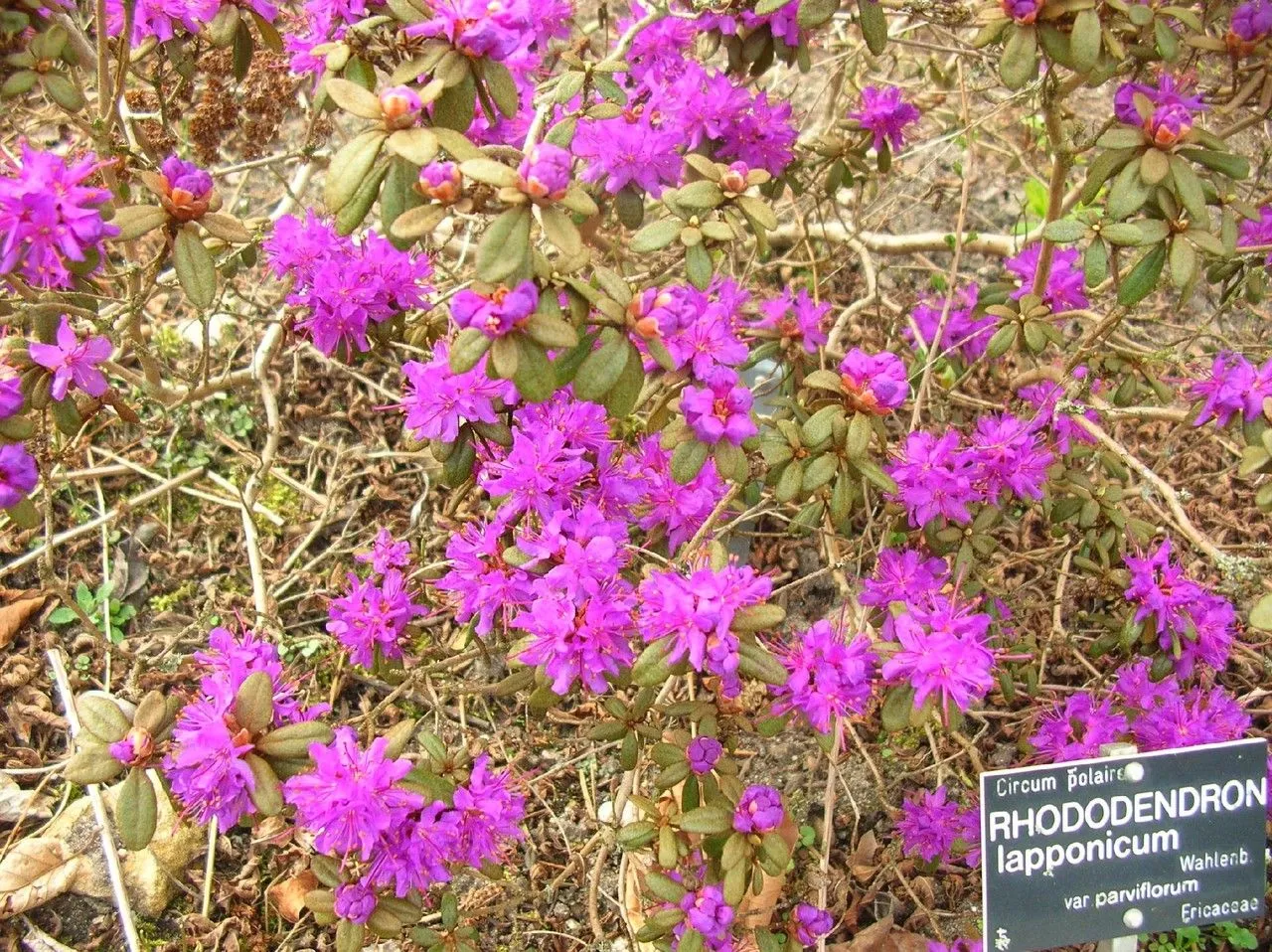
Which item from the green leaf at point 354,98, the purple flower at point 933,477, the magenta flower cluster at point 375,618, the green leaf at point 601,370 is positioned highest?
the green leaf at point 354,98

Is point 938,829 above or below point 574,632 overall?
below

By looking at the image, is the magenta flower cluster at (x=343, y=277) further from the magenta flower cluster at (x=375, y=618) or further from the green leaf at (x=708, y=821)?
the green leaf at (x=708, y=821)


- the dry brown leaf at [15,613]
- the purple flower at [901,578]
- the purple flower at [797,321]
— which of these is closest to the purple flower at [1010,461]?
the purple flower at [901,578]

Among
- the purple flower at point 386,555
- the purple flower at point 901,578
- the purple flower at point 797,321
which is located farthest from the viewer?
the purple flower at point 797,321

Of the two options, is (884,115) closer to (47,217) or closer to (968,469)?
(968,469)

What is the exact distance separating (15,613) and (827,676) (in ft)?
6.65

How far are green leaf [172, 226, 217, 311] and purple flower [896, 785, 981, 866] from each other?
166 centimetres

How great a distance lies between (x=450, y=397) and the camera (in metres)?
1.64

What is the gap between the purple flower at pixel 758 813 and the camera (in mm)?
1726

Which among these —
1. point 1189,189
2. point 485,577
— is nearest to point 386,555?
point 485,577

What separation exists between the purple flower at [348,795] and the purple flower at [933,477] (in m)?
0.99

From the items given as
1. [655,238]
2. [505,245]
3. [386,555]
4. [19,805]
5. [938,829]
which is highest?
[505,245]

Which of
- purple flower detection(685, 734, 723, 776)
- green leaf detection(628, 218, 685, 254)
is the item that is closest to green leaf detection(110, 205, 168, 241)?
green leaf detection(628, 218, 685, 254)

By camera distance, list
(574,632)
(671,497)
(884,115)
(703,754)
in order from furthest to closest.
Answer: (884,115) < (671,497) < (703,754) < (574,632)
